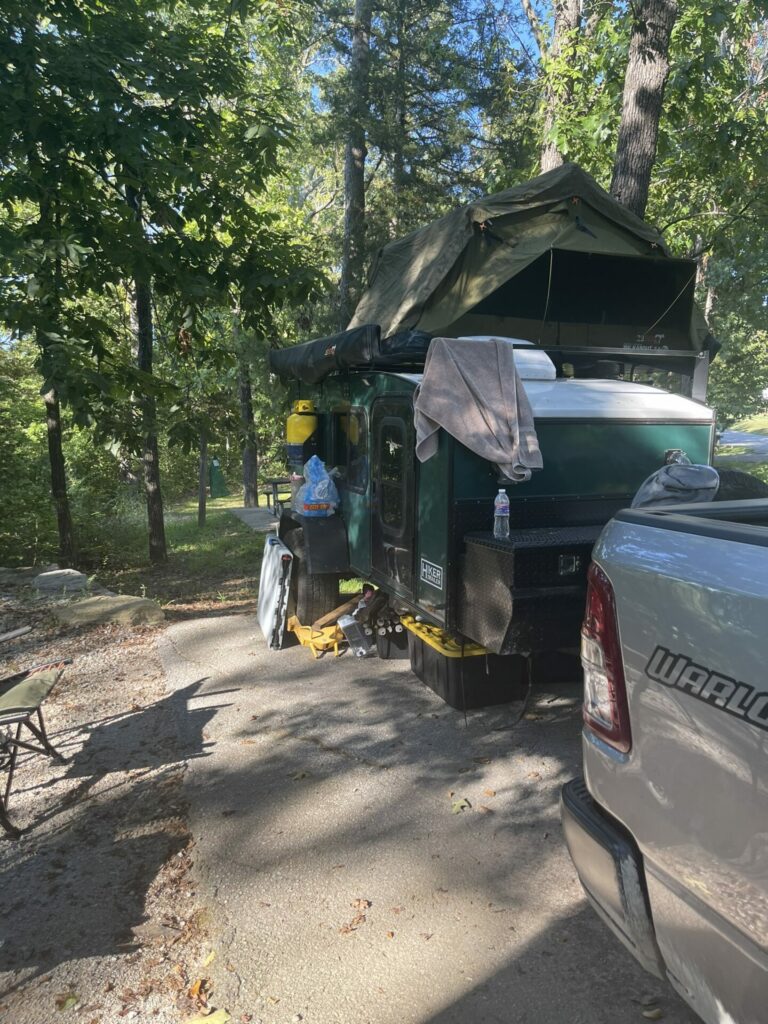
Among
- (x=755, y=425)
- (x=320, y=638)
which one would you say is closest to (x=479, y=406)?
(x=320, y=638)

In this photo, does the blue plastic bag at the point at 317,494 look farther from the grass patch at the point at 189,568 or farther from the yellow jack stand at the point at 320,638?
the grass patch at the point at 189,568

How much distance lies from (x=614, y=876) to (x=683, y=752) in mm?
473

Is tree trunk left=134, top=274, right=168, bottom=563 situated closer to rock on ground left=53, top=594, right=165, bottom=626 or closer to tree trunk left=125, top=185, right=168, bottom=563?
tree trunk left=125, top=185, right=168, bottom=563

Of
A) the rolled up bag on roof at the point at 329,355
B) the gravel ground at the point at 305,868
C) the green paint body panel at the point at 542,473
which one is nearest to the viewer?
the gravel ground at the point at 305,868

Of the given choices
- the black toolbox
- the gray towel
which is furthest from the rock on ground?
the gray towel

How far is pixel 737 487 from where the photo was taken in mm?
3855

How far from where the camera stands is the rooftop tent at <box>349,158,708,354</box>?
19.6 ft

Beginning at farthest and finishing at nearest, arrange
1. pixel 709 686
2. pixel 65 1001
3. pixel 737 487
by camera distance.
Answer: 1. pixel 737 487
2. pixel 65 1001
3. pixel 709 686

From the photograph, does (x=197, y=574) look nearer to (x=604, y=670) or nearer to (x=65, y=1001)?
(x=65, y=1001)

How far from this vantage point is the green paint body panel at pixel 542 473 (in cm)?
415

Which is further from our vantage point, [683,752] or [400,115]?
[400,115]

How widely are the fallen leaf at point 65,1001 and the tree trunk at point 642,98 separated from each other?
781 centimetres

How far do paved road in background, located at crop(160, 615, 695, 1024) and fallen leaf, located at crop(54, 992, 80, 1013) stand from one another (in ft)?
1.61

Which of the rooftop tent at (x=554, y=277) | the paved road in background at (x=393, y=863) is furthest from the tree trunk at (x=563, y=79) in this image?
the paved road in background at (x=393, y=863)
